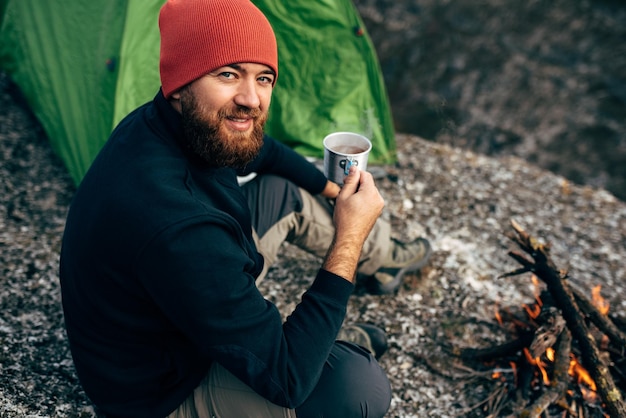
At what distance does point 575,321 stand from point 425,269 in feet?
3.60

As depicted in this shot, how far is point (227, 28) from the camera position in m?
1.88

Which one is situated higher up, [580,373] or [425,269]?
[580,373]

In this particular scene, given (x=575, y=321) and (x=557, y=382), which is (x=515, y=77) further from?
(x=557, y=382)

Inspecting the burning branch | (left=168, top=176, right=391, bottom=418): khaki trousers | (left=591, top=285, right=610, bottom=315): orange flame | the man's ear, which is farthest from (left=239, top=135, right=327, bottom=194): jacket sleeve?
(left=591, top=285, right=610, bottom=315): orange flame

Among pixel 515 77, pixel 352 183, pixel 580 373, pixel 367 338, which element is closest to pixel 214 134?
pixel 352 183

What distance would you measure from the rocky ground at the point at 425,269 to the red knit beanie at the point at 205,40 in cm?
172

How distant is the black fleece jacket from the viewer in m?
1.58

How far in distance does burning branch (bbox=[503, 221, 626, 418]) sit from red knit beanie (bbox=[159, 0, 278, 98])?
2.01 meters

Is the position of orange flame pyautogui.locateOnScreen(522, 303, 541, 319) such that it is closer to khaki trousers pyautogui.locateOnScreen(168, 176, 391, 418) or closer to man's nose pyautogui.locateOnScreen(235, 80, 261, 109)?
khaki trousers pyautogui.locateOnScreen(168, 176, 391, 418)

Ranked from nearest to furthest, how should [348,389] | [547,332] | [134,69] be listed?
[348,389], [547,332], [134,69]

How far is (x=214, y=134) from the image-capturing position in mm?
1852

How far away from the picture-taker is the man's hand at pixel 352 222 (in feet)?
6.33

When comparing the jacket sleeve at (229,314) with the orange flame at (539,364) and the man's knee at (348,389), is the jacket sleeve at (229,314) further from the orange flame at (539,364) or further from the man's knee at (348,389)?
the orange flame at (539,364)

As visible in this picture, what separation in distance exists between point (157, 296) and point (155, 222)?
9.7 inches
